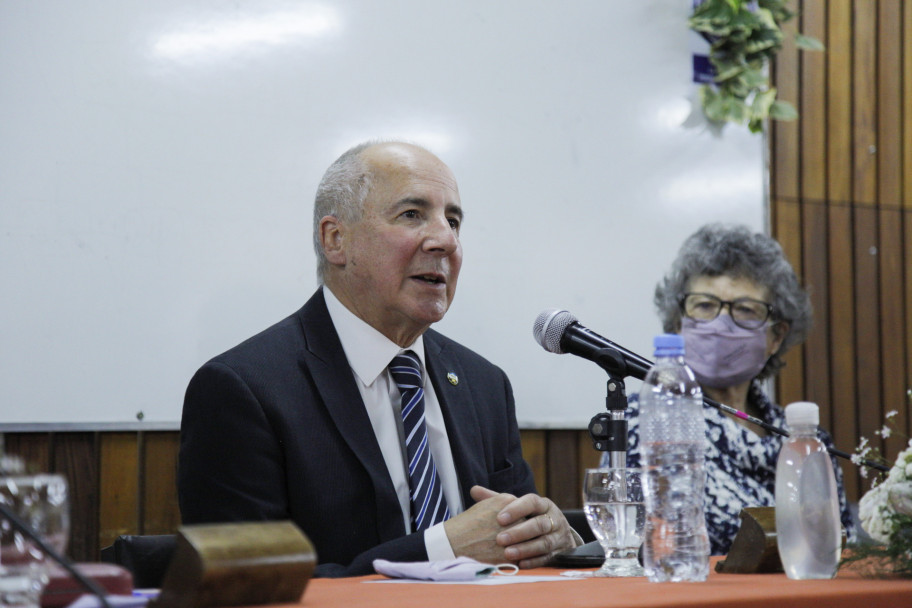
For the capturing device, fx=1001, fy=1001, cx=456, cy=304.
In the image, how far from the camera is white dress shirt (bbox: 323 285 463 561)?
93.4 inches

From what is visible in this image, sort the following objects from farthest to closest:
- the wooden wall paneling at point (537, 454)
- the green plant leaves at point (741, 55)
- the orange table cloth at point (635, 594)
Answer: the green plant leaves at point (741, 55) → the wooden wall paneling at point (537, 454) → the orange table cloth at point (635, 594)

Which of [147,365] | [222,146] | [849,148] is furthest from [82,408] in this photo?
[849,148]

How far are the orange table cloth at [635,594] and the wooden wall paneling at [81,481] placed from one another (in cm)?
168

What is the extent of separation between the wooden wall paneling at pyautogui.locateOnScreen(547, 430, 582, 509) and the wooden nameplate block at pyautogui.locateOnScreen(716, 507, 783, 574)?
6.59 ft

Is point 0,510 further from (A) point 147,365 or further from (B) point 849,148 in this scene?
(B) point 849,148

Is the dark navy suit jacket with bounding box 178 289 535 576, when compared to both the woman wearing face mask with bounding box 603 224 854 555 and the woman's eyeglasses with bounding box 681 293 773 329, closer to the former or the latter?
the woman wearing face mask with bounding box 603 224 854 555

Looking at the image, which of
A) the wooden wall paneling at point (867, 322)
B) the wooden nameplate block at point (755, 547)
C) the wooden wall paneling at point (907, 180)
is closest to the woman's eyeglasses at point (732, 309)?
the wooden wall paneling at point (867, 322)

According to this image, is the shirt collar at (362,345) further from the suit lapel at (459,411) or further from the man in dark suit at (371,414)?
the suit lapel at (459,411)

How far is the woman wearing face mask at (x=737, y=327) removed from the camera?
3.07m

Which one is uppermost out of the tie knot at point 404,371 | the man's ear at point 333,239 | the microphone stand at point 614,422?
the man's ear at point 333,239

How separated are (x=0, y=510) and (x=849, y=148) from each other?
404cm

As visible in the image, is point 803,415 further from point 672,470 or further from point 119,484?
point 119,484

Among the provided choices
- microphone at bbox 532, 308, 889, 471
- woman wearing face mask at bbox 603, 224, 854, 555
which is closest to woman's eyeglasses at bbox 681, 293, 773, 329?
woman wearing face mask at bbox 603, 224, 854, 555

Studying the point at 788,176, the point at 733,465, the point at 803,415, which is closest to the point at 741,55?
the point at 788,176
